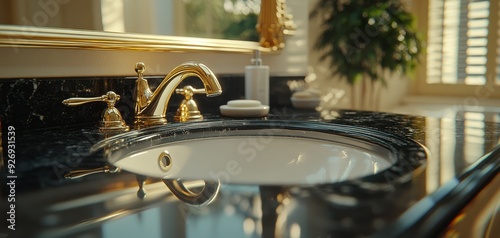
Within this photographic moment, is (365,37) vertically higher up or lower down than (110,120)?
higher up

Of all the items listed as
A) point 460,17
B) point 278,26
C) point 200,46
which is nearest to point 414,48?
point 460,17

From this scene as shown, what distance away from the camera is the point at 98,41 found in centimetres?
87

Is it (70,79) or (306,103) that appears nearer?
(70,79)

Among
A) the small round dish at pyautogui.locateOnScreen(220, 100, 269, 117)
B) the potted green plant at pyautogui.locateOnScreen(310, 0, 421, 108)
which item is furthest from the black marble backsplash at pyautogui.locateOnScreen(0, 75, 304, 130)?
the potted green plant at pyautogui.locateOnScreen(310, 0, 421, 108)

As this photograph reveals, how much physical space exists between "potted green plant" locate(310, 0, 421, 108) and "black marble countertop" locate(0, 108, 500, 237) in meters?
1.41

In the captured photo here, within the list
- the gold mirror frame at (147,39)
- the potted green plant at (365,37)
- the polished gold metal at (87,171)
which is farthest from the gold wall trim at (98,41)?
the potted green plant at (365,37)

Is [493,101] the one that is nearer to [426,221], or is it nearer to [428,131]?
[428,131]

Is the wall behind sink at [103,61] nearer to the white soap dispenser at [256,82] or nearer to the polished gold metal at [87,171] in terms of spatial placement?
the white soap dispenser at [256,82]

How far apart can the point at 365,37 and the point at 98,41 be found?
1.43 m

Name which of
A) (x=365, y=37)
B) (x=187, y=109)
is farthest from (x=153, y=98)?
(x=365, y=37)

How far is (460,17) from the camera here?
2410mm

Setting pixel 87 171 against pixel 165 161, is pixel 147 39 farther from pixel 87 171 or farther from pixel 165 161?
pixel 87 171

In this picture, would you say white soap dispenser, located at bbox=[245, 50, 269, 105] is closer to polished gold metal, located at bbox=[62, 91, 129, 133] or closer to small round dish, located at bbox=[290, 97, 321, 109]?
small round dish, located at bbox=[290, 97, 321, 109]

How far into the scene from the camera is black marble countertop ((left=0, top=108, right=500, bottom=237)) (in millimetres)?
326
